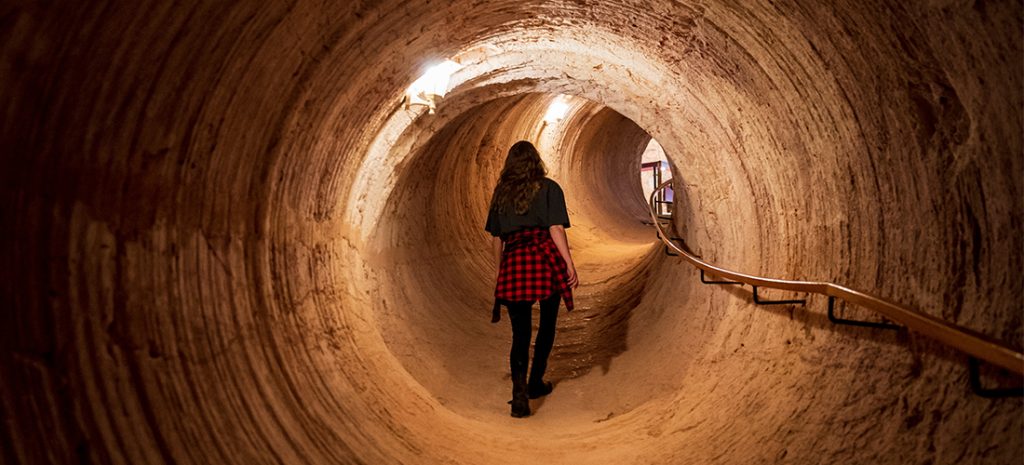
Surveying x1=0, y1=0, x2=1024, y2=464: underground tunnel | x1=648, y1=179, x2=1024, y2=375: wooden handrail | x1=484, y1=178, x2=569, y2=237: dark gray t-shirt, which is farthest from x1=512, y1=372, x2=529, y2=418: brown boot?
x1=648, y1=179, x2=1024, y2=375: wooden handrail

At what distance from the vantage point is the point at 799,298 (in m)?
3.30

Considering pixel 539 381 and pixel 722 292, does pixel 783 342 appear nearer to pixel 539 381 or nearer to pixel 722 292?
pixel 722 292

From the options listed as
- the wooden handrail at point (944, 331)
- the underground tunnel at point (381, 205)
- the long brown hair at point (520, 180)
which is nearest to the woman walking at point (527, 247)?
the long brown hair at point (520, 180)

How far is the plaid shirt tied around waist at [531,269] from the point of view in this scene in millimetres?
4133

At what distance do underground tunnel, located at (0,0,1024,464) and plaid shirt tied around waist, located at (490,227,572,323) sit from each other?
0.92 meters

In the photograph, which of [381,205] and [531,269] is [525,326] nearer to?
[531,269]

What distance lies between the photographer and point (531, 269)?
4125 millimetres

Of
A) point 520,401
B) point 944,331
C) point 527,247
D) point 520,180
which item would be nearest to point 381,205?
point 520,180

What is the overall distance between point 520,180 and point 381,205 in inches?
66.1

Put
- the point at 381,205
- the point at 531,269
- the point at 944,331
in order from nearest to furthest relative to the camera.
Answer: the point at 944,331 → the point at 531,269 → the point at 381,205

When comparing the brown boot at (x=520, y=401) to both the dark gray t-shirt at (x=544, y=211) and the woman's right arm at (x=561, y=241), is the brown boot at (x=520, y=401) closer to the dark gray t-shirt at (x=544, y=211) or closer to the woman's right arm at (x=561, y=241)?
the woman's right arm at (x=561, y=241)

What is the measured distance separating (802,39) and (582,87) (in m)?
2.99

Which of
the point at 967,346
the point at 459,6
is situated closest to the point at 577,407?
the point at 459,6

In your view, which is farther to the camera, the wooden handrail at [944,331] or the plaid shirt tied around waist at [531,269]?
the plaid shirt tied around waist at [531,269]
